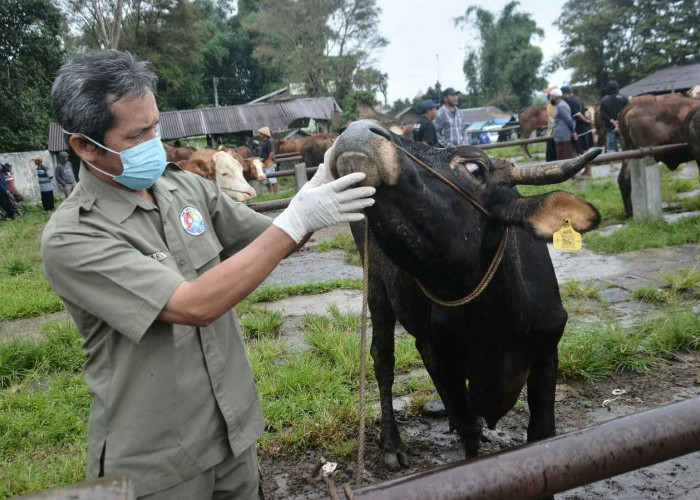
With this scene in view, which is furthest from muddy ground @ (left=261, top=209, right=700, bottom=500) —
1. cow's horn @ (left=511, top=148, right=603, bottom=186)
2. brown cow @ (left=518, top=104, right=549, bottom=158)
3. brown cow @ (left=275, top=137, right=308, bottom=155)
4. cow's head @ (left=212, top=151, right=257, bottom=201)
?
brown cow @ (left=275, top=137, right=308, bottom=155)

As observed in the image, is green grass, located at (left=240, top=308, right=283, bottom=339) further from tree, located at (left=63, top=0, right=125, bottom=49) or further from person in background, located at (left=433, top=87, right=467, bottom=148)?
tree, located at (left=63, top=0, right=125, bottom=49)

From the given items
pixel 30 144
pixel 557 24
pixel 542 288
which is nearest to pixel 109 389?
pixel 542 288

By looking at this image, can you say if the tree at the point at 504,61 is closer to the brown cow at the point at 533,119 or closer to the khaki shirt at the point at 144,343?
the brown cow at the point at 533,119

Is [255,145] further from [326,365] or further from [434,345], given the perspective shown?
[434,345]

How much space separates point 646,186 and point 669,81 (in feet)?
94.3

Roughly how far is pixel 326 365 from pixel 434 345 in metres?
1.76

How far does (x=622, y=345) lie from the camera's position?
406cm

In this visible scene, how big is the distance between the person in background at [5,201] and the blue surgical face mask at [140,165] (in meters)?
16.4

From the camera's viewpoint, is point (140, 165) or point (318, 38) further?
point (318, 38)

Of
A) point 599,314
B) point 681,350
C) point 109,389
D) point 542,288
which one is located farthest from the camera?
point 599,314

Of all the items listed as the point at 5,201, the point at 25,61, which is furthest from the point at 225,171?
the point at 25,61

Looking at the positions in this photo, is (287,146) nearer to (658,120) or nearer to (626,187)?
(658,120)

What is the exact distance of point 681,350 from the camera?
417 cm

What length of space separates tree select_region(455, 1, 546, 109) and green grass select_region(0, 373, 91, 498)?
49879 millimetres
